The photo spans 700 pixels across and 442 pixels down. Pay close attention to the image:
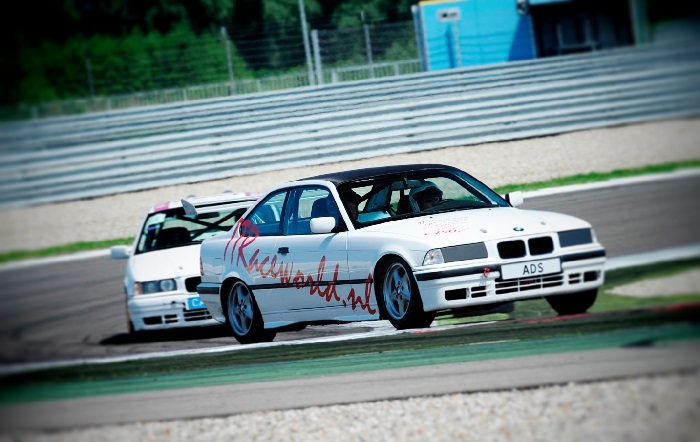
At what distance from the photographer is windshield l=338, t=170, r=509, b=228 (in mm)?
8703

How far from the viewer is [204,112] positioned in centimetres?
1930

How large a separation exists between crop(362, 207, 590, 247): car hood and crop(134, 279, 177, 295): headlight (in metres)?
2.79

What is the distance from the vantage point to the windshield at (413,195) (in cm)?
870

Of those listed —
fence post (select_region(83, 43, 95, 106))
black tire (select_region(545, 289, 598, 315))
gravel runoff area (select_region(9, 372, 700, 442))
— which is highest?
fence post (select_region(83, 43, 95, 106))

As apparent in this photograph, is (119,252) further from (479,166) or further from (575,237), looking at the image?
(479,166)

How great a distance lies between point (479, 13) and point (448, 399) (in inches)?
911

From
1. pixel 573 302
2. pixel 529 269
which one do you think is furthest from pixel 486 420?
pixel 573 302

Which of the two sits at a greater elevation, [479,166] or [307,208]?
[479,166]

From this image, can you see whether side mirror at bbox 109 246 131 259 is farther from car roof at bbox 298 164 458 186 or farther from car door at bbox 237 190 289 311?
car roof at bbox 298 164 458 186

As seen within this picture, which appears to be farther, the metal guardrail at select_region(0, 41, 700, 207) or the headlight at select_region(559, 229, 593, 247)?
the metal guardrail at select_region(0, 41, 700, 207)

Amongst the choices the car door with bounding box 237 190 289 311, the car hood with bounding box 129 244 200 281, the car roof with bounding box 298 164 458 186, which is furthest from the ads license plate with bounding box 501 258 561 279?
the car hood with bounding box 129 244 200 281

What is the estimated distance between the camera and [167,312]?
10461 mm

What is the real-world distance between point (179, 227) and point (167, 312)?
1.35 meters

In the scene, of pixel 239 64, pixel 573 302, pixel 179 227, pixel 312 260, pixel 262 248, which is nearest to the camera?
pixel 573 302
